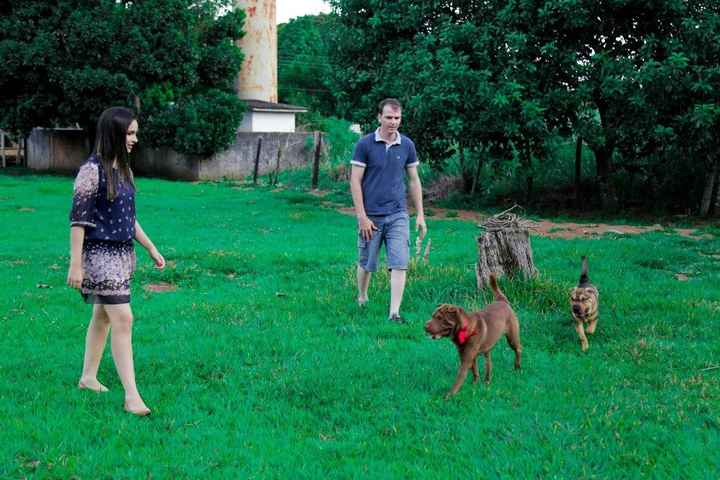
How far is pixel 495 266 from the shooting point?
29.4 feet

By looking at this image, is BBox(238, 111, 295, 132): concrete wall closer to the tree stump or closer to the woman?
the tree stump

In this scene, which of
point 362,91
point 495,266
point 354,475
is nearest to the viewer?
point 354,475

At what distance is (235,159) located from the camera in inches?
1361

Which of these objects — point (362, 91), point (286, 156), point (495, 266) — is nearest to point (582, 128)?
point (362, 91)

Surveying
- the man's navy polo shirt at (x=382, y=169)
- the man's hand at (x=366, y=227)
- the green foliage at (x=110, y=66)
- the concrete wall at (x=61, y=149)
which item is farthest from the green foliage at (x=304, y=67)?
the man's hand at (x=366, y=227)

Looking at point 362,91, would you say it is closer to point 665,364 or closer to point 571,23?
point 571,23

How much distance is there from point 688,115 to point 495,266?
817 cm

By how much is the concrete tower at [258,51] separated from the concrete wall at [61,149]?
7910mm

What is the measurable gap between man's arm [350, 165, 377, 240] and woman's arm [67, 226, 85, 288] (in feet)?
10.5

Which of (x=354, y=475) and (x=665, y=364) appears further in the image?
(x=665, y=364)

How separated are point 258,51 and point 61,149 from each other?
1013cm

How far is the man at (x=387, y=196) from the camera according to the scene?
7.82m

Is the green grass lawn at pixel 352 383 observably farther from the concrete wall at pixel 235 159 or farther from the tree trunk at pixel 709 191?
the concrete wall at pixel 235 159

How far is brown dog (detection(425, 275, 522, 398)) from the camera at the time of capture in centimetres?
538
